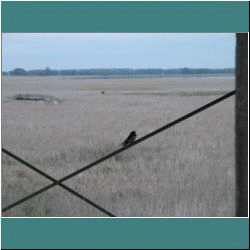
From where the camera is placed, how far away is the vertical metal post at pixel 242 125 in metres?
2.85

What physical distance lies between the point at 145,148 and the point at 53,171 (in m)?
2.18

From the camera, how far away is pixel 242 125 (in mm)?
2932

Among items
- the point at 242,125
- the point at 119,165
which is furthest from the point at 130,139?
the point at 119,165

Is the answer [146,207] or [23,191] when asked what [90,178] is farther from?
[146,207]

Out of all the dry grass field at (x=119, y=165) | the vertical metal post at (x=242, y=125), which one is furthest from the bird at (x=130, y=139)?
the vertical metal post at (x=242, y=125)

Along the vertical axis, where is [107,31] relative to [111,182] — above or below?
above

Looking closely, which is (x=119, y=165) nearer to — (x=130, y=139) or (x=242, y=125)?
(x=130, y=139)

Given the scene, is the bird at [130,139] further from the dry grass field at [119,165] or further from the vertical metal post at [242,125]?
the vertical metal post at [242,125]

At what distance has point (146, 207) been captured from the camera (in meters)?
4.18

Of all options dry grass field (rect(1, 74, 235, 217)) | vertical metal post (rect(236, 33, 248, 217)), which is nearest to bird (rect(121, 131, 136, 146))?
dry grass field (rect(1, 74, 235, 217))

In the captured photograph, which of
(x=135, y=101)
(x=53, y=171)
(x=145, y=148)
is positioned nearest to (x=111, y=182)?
(x=53, y=171)

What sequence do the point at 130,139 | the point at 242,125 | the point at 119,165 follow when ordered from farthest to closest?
the point at 119,165
the point at 130,139
the point at 242,125

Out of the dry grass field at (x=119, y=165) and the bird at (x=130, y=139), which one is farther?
the dry grass field at (x=119, y=165)

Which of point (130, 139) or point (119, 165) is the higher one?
point (130, 139)
